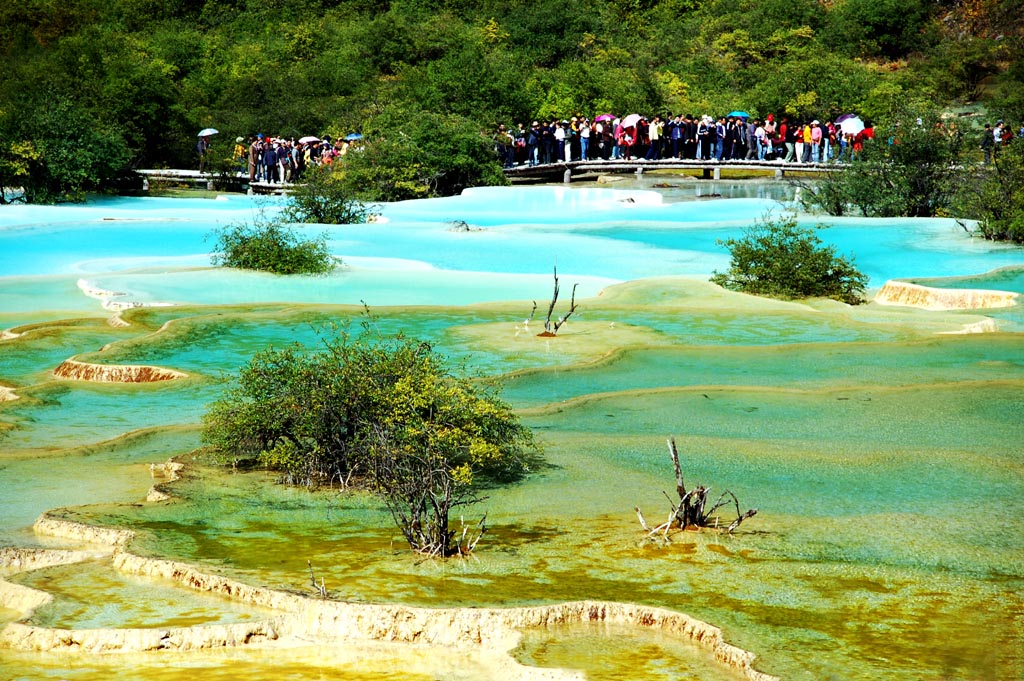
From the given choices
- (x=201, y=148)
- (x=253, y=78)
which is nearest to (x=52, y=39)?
(x=253, y=78)

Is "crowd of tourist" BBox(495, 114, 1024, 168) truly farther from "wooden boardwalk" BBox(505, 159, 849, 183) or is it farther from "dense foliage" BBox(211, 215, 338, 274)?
"dense foliage" BBox(211, 215, 338, 274)

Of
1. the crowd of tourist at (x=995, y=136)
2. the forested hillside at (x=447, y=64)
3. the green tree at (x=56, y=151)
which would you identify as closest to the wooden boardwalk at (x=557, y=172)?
the forested hillside at (x=447, y=64)

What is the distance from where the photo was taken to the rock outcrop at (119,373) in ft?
34.5

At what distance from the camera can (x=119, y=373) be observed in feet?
34.6

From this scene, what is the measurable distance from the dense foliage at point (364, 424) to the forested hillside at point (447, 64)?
20598 millimetres

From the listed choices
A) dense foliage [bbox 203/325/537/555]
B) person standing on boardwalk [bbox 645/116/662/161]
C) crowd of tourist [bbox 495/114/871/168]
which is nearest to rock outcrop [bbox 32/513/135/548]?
dense foliage [bbox 203/325/537/555]

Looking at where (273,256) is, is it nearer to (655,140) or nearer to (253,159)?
(253,159)

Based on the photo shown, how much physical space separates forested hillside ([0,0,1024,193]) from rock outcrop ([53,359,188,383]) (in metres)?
17.5

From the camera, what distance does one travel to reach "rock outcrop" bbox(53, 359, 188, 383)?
1051cm

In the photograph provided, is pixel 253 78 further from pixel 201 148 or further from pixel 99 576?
pixel 99 576

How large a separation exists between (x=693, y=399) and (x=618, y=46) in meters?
34.8

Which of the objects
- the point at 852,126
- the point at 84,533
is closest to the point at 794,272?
the point at 84,533

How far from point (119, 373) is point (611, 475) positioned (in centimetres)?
473

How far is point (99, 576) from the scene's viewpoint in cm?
589
